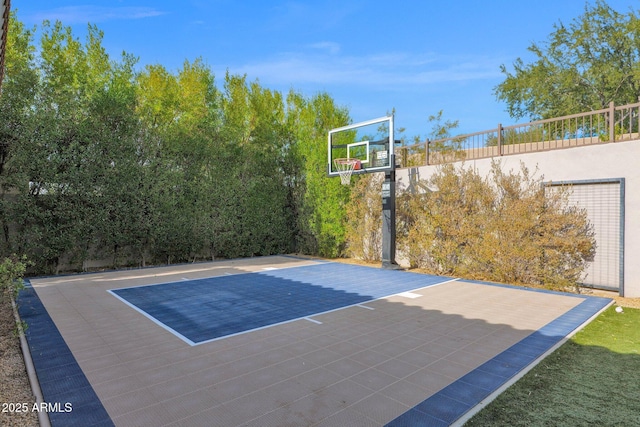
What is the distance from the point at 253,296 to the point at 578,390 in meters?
5.37

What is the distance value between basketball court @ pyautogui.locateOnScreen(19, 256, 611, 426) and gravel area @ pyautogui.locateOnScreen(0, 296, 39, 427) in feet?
0.49

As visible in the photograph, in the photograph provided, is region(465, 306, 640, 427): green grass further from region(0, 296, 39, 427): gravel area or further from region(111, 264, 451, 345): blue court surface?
region(0, 296, 39, 427): gravel area

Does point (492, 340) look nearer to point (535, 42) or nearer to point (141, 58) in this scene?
point (141, 58)

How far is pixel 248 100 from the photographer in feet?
47.0

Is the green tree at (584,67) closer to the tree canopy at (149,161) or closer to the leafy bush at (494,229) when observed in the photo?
the tree canopy at (149,161)

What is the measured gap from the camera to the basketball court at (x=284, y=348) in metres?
3.08

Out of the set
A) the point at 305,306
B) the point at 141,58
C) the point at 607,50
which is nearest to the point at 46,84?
the point at 141,58

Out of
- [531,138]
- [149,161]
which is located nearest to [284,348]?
[531,138]

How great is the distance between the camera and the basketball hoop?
1148 cm

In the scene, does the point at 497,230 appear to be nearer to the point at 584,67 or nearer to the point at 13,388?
the point at 13,388

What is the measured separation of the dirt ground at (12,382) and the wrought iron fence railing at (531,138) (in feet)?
31.7

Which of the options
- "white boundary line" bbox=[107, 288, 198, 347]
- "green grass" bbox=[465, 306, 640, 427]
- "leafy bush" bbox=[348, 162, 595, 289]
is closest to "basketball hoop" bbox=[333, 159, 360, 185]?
"leafy bush" bbox=[348, 162, 595, 289]

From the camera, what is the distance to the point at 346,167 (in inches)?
463

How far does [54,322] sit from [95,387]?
9.35 feet
